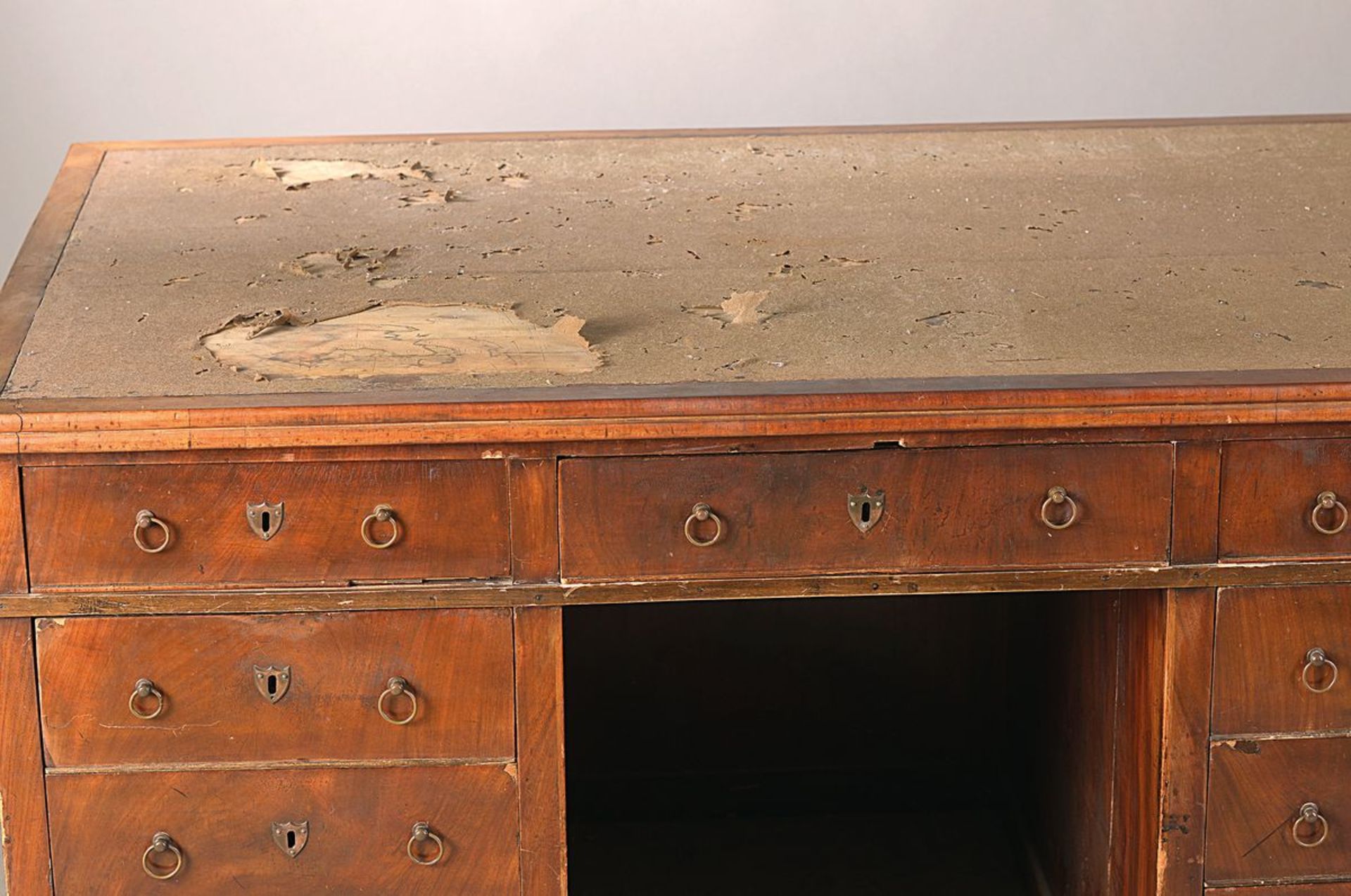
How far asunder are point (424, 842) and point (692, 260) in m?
0.77

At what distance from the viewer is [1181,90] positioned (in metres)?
4.20

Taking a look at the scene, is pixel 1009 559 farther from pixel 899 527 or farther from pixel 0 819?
pixel 0 819

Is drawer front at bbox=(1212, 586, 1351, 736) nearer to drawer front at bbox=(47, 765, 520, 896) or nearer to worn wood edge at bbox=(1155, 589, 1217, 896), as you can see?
worn wood edge at bbox=(1155, 589, 1217, 896)

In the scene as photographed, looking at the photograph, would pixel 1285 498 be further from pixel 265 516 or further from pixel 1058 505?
pixel 265 516

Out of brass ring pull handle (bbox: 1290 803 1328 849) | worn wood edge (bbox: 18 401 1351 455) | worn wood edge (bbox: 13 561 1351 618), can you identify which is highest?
worn wood edge (bbox: 18 401 1351 455)

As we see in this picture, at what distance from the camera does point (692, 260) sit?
224 cm

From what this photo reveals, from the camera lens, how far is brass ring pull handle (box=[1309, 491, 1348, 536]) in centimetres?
190

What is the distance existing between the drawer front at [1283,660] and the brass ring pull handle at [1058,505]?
0.63 ft

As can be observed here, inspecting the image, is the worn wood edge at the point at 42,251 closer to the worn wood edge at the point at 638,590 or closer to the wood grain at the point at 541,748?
the worn wood edge at the point at 638,590

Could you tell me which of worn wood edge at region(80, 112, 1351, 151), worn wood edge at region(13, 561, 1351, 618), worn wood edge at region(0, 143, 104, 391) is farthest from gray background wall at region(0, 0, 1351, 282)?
worn wood edge at region(13, 561, 1351, 618)

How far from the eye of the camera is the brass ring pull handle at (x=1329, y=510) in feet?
6.25

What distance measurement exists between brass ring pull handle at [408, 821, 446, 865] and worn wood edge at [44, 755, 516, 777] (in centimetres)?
7

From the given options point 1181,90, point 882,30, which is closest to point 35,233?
point 882,30

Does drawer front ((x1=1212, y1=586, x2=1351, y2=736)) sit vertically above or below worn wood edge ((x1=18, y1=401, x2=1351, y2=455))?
below
